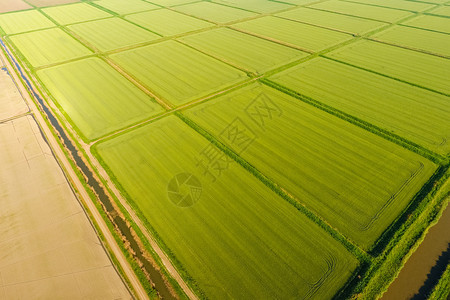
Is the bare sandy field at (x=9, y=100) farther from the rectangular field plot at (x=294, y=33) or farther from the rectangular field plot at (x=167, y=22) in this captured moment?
the rectangular field plot at (x=294, y=33)

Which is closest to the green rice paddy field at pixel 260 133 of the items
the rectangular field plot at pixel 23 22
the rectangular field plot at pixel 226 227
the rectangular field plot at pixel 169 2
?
the rectangular field plot at pixel 226 227

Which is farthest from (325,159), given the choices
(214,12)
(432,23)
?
(432,23)

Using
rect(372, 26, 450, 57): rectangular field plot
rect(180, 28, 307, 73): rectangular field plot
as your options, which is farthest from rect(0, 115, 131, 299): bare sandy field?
rect(372, 26, 450, 57): rectangular field plot

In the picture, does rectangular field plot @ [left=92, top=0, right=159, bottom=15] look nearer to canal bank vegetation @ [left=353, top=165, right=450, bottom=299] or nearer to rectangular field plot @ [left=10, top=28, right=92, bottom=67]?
rectangular field plot @ [left=10, top=28, right=92, bottom=67]

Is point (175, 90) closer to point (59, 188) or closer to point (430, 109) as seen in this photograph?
point (59, 188)

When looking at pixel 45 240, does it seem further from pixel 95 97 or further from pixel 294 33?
pixel 294 33

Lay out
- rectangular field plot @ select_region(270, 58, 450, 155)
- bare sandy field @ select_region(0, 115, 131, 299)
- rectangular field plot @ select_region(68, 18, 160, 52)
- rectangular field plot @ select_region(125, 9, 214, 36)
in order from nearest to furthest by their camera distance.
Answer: bare sandy field @ select_region(0, 115, 131, 299)
rectangular field plot @ select_region(270, 58, 450, 155)
rectangular field plot @ select_region(68, 18, 160, 52)
rectangular field plot @ select_region(125, 9, 214, 36)
